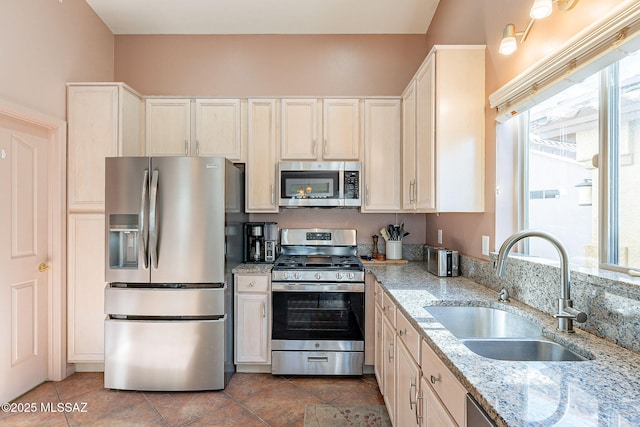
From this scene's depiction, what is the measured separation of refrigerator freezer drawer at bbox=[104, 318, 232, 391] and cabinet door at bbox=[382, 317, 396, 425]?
1222mm

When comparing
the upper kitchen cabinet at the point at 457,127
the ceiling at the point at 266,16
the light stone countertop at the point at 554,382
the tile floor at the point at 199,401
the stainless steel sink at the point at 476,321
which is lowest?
the tile floor at the point at 199,401

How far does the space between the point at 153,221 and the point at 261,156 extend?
1.10 metres

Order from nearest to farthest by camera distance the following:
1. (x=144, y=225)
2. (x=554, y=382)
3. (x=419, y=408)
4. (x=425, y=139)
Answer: (x=554, y=382) < (x=419, y=408) < (x=425, y=139) < (x=144, y=225)

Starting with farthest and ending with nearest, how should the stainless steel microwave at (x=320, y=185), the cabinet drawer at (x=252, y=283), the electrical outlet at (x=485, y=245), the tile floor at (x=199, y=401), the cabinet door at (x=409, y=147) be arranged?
the stainless steel microwave at (x=320, y=185) → the cabinet drawer at (x=252, y=283) → the cabinet door at (x=409, y=147) → the tile floor at (x=199, y=401) → the electrical outlet at (x=485, y=245)

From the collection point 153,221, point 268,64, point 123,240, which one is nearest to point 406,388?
point 153,221

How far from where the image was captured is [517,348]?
1260 mm

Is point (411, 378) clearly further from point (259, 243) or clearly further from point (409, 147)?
point (259, 243)

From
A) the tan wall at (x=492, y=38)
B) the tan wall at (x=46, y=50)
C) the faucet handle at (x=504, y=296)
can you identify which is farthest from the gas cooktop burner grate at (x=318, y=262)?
the tan wall at (x=46, y=50)

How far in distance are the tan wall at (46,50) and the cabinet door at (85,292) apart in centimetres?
94

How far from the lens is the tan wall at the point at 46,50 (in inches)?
85.8

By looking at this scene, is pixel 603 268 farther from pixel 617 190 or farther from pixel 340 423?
pixel 340 423

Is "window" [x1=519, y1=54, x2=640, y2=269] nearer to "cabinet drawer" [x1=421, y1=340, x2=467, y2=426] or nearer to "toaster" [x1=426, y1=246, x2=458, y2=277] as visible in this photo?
"toaster" [x1=426, y1=246, x2=458, y2=277]

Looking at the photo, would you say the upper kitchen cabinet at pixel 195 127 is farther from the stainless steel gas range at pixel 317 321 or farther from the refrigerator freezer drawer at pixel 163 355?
the refrigerator freezer drawer at pixel 163 355

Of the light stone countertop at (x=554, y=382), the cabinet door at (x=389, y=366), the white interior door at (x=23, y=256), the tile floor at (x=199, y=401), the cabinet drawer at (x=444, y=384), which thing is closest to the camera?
the light stone countertop at (x=554, y=382)
